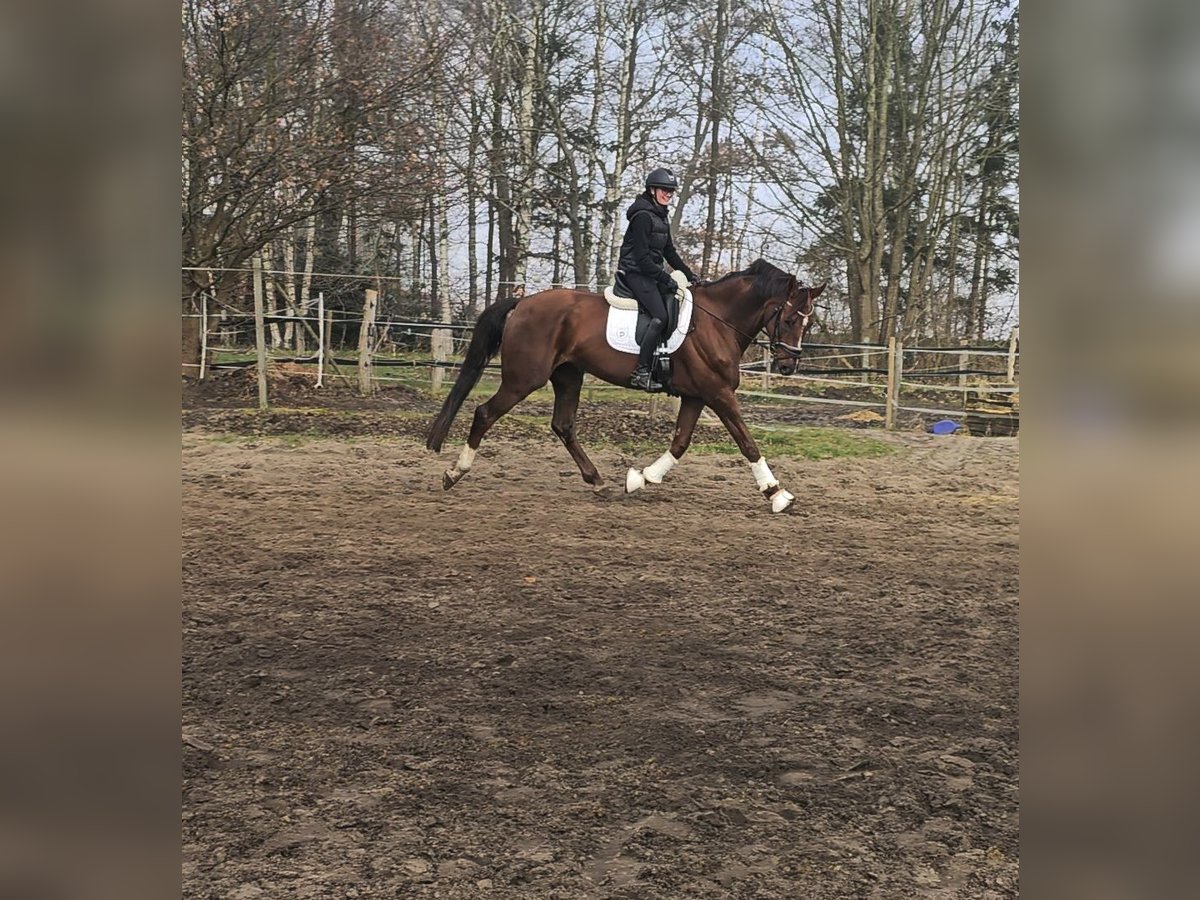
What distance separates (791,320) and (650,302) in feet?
3.01

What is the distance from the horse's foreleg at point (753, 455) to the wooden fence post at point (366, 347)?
6.55 m

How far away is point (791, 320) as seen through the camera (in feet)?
20.9

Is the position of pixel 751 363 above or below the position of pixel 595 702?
above

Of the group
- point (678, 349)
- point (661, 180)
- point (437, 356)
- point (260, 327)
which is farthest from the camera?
point (437, 356)

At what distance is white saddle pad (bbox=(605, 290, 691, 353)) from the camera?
21.0 ft

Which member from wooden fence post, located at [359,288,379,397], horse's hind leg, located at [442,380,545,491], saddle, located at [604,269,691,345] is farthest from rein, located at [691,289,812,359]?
wooden fence post, located at [359,288,379,397]

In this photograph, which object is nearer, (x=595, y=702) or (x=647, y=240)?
(x=595, y=702)

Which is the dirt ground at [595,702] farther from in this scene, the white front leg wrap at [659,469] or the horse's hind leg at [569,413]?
the horse's hind leg at [569,413]

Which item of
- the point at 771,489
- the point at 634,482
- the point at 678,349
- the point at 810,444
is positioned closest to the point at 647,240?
the point at 678,349

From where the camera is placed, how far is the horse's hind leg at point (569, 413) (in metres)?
6.82

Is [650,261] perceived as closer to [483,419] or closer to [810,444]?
[483,419]
